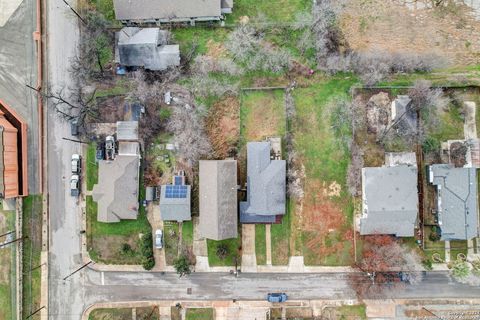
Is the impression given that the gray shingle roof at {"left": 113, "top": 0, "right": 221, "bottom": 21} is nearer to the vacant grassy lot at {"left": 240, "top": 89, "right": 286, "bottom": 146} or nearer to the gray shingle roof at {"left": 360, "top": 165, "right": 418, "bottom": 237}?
the vacant grassy lot at {"left": 240, "top": 89, "right": 286, "bottom": 146}

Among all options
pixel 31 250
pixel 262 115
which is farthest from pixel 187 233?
pixel 31 250

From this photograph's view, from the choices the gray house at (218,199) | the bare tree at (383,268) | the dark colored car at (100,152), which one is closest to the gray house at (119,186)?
the dark colored car at (100,152)

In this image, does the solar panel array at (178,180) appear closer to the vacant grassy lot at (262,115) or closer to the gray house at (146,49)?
the vacant grassy lot at (262,115)

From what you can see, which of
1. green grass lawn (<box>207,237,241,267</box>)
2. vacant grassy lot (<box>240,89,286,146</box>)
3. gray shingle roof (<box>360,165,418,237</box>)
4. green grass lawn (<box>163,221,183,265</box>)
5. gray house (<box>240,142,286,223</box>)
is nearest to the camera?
gray shingle roof (<box>360,165,418,237</box>)

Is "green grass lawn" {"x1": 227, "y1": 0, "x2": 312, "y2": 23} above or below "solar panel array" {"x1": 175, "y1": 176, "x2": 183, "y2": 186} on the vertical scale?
above

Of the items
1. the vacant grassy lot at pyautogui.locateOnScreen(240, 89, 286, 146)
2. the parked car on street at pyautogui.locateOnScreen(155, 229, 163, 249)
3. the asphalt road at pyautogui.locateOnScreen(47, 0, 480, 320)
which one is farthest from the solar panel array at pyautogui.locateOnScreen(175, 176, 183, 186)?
the asphalt road at pyautogui.locateOnScreen(47, 0, 480, 320)

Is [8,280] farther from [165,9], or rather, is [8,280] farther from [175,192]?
[165,9]
